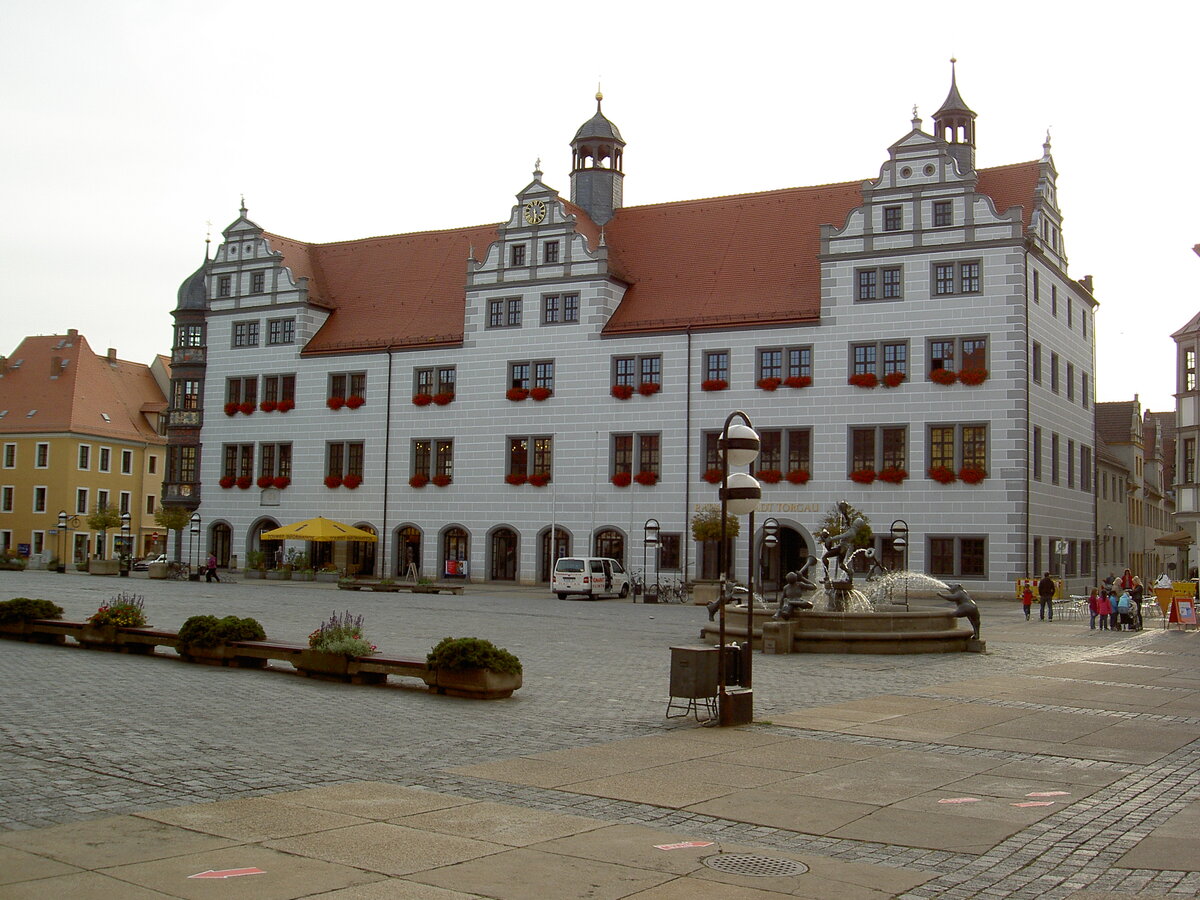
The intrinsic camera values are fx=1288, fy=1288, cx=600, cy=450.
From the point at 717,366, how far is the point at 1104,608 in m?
20.6

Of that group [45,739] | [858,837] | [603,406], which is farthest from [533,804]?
[603,406]

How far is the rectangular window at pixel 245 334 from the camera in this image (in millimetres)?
62406

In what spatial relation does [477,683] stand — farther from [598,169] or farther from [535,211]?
[598,169]

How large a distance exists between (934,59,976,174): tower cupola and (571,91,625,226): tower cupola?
50.2 feet

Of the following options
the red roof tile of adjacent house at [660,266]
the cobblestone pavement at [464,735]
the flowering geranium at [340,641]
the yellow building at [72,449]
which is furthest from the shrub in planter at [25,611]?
the yellow building at [72,449]

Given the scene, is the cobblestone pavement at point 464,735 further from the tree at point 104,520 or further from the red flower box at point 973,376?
the tree at point 104,520

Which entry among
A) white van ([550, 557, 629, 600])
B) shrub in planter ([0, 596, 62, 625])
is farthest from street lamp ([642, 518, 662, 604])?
shrub in planter ([0, 596, 62, 625])

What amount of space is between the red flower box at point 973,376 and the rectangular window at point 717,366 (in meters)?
9.10

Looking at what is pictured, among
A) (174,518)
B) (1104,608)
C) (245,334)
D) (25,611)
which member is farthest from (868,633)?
(245,334)

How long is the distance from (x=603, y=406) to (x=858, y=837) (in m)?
44.2

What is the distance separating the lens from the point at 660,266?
55.2 metres

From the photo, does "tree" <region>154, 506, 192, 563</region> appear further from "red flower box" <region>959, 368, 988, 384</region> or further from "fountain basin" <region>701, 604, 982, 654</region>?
"fountain basin" <region>701, 604, 982, 654</region>

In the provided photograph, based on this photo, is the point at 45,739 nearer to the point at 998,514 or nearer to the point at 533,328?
the point at 998,514

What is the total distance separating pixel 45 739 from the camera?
39.8 feet
